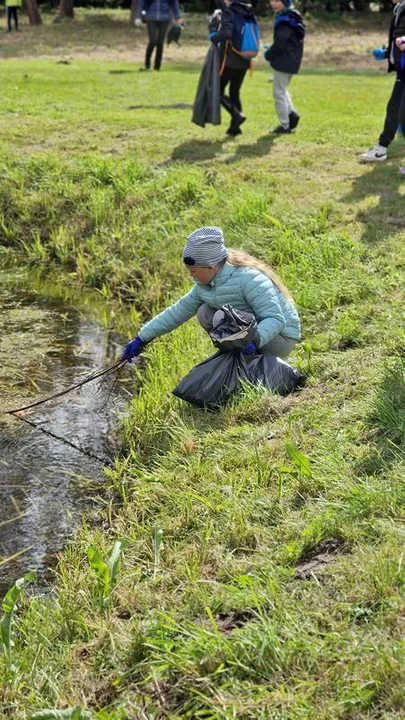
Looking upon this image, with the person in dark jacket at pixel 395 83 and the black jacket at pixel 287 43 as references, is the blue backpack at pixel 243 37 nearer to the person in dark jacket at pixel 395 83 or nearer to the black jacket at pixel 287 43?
the black jacket at pixel 287 43

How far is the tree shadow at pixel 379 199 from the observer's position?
7953mm

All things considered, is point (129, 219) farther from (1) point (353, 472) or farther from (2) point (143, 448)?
(1) point (353, 472)

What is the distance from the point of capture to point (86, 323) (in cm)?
804

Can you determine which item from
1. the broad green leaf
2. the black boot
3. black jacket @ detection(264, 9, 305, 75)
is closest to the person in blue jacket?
the broad green leaf

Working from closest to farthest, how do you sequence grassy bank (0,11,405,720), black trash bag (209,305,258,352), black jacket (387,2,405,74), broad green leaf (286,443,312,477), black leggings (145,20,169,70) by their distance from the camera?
1. grassy bank (0,11,405,720)
2. broad green leaf (286,443,312,477)
3. black trash bag (209,305,258,352)
4. black jacket (387,2,405,74)
5. black leggings (145,20,169,70)

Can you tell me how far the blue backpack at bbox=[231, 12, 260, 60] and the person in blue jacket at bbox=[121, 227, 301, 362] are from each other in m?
5.75

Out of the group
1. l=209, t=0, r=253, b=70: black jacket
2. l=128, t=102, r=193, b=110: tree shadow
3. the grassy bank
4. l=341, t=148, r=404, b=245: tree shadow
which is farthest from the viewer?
l=128, t=102, r=193, b=110: tree shadow

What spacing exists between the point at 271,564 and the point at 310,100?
11458mm

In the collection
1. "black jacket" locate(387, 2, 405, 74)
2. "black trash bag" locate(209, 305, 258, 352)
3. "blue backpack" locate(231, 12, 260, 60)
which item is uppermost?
"black jacket" locate(387, 2, 405, 74)

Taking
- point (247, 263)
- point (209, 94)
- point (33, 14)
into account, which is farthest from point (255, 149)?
point (33, 14)

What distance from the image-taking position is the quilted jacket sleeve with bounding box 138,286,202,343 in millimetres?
5742

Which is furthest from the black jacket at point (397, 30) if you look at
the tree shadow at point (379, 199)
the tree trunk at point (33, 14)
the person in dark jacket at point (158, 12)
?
the tree trunk at point (33, 14)

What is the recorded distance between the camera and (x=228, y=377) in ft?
17.9

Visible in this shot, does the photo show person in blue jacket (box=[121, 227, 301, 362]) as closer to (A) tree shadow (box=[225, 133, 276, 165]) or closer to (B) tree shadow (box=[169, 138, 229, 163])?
(A) tree shadow (box=[225, 133, 276, 165])
